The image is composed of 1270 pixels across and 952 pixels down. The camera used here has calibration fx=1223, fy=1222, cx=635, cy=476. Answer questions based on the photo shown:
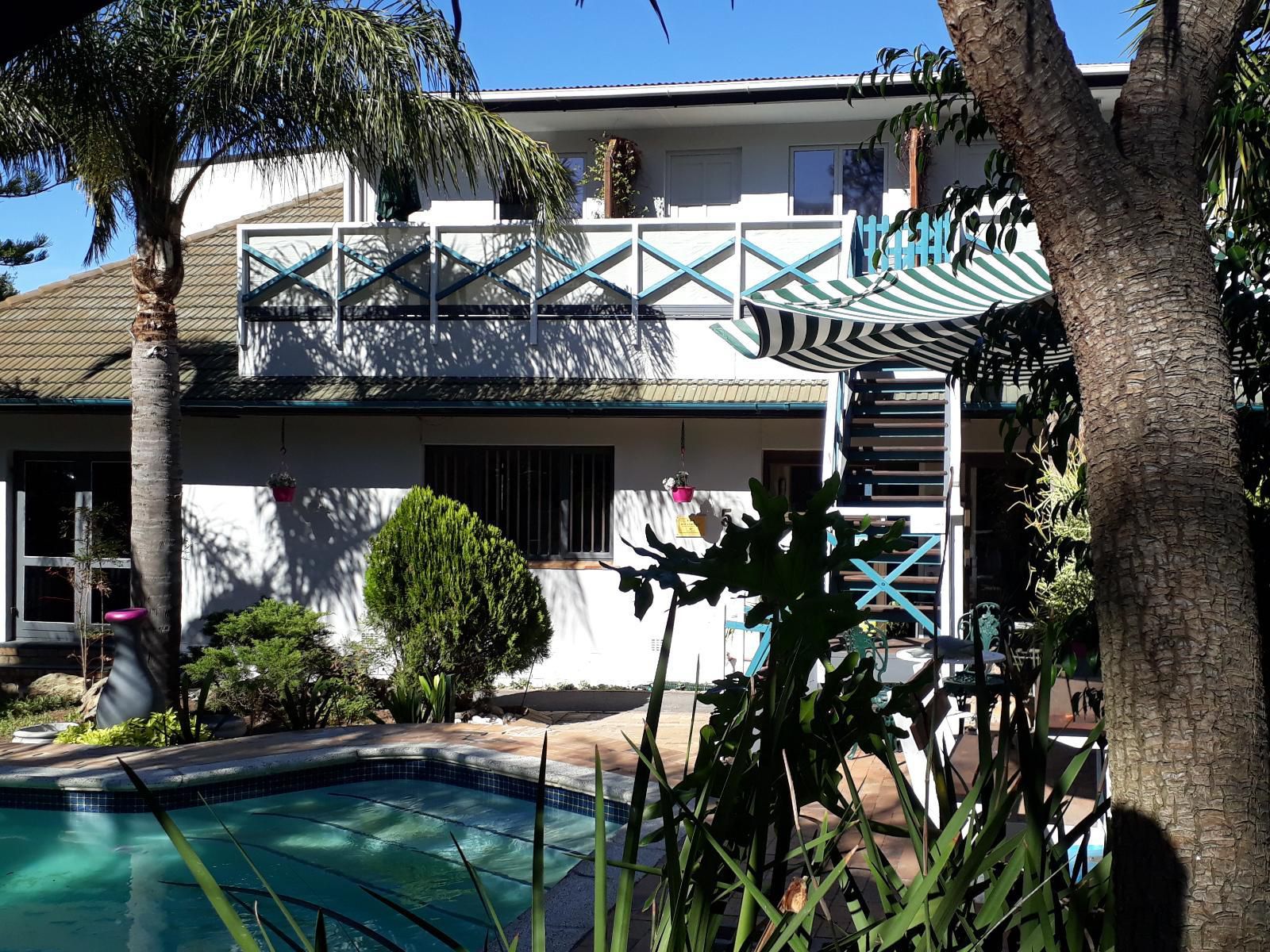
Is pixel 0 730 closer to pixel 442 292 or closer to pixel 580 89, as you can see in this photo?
pixel 442 292

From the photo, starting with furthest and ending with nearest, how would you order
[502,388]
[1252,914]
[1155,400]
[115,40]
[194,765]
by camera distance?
[502,388] < [115,40] < [194,765] < [1155,400] < [1252,914]

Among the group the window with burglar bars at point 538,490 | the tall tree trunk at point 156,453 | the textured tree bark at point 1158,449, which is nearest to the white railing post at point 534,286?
the window with burglar bars at point 538,490

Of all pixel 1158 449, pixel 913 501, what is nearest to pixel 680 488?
pixel 913 501

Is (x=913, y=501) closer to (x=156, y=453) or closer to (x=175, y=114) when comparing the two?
(x=156, y=453)

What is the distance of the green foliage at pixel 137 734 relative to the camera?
9.84 metres

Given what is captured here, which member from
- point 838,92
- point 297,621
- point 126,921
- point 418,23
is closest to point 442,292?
point 418,23

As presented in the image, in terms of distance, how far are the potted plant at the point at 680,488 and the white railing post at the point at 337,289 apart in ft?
13.4

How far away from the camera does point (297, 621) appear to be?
11.0 metres

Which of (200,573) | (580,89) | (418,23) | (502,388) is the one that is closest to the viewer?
(418,23)

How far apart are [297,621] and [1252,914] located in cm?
970

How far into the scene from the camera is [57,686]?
526 inches

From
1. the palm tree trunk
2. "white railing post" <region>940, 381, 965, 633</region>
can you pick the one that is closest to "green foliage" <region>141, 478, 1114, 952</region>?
the palm tree trunk

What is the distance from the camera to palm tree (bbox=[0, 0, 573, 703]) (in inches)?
391

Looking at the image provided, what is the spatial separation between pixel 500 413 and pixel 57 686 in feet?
18.6
